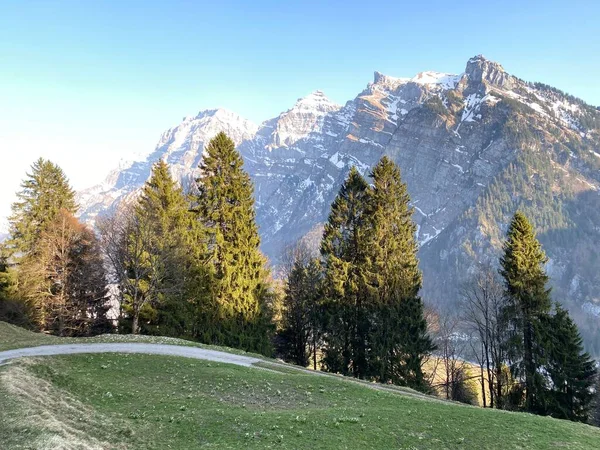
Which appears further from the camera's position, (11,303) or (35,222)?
(35,222)

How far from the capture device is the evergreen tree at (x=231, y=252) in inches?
1624

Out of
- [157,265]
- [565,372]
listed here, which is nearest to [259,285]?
[157,265]

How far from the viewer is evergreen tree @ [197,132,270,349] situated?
41250 millimetres

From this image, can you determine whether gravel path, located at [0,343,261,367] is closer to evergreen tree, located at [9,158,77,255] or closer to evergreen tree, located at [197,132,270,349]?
evergreen tree, located at [197,132,270,349]

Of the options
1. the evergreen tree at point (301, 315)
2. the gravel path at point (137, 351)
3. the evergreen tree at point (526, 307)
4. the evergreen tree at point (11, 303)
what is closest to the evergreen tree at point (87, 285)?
the evergreen tree at point (11, 303)

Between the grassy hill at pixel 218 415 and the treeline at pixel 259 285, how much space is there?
54.0 feet

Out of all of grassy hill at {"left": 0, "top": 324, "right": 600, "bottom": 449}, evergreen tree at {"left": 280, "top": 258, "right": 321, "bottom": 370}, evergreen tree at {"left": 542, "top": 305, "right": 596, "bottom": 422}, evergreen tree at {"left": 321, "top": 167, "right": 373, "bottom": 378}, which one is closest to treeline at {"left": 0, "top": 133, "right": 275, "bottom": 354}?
evergreen tree at {"left": 280, "top": 258, "right": 321, "bottom": 370}

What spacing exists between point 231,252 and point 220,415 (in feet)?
87.2

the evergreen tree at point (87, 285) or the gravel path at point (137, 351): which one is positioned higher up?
the evergreen tree at point (87, 285)

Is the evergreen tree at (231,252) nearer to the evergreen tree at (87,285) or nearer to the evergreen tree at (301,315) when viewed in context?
the evergreen tree at (301,315)

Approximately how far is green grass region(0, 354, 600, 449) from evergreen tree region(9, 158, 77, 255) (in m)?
29.9

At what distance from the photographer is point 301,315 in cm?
5028

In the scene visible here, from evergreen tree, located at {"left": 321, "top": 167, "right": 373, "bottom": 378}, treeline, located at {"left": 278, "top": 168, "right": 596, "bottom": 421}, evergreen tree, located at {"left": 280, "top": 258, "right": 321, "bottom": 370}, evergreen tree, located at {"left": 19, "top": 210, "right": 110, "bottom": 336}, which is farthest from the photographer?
evergreen tree, located at {"left": 280, "top": 258, "right": 321, "bottom": 370}

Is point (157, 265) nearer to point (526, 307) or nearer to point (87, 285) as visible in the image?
point (87, 285)
